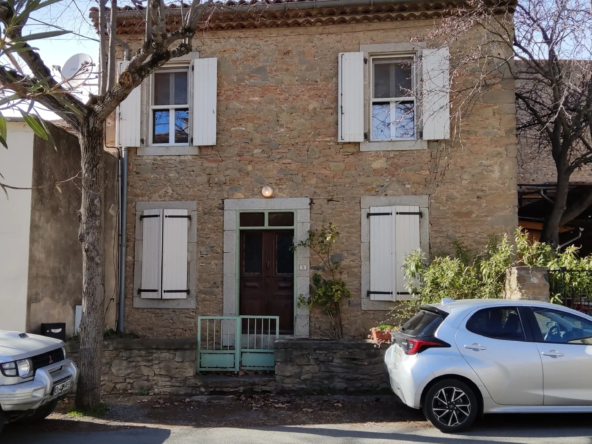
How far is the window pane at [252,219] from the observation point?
10.0 metres

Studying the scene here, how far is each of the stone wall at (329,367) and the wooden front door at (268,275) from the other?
1.74m

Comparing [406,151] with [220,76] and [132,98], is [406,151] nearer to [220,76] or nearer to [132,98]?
[220,76]

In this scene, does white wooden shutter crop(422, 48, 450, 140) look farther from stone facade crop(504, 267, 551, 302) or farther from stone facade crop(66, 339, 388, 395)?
stone facade crop(66, 339, 388, 395)

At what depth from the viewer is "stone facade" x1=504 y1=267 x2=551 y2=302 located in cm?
764

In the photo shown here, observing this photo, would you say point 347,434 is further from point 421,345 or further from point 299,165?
point 299,165

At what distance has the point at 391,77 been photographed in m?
10.1

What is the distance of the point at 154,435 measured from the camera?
614 centimetres

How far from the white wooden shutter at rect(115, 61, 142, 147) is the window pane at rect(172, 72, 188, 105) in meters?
0.68

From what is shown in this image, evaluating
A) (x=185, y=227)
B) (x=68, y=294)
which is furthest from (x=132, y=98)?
(x=68, y=294)

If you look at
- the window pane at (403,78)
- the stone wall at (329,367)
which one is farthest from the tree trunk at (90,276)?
the window pane at (403,78)

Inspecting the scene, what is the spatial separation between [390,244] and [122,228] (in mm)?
4727

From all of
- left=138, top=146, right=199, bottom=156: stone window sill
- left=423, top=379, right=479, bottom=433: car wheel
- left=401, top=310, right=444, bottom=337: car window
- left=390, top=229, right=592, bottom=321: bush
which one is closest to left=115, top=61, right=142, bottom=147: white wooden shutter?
left=138, top=146, right=199, bottom=156: stone window sill

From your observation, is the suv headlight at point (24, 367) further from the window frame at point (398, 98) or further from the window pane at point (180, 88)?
the window frame at point (398, 98)

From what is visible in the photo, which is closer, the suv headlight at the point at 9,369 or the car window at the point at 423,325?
the suv headlight at the point at 9,369
